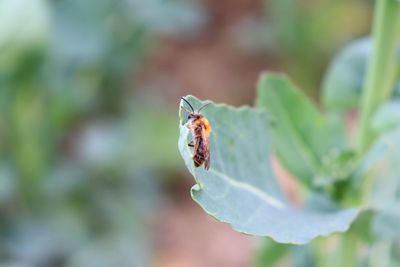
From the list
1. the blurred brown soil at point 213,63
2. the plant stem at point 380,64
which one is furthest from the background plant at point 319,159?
the blurred brown soil at point 213,63

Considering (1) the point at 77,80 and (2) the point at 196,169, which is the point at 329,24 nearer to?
(1) the point at 77,80

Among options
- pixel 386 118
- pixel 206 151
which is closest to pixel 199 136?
pixel 206 151

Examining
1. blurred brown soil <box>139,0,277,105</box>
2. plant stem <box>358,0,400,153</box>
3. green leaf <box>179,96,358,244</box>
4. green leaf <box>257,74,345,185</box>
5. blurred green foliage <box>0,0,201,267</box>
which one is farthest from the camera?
blurred brown soil <box>139,0,277,105</box>

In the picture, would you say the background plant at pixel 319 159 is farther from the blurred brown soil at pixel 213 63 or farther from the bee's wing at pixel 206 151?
the blurred brown soil at pixel 213 63

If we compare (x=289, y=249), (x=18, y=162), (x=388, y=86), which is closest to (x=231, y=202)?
(x=388, y=86)

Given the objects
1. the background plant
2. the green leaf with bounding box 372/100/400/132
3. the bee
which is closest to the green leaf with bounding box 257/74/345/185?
the background plant

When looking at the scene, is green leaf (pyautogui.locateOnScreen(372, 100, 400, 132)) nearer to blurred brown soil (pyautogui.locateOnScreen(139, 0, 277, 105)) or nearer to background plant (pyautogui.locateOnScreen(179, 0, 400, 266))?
background plant (pyautogui.locateOnScreen(179, 0, 400, 266))
